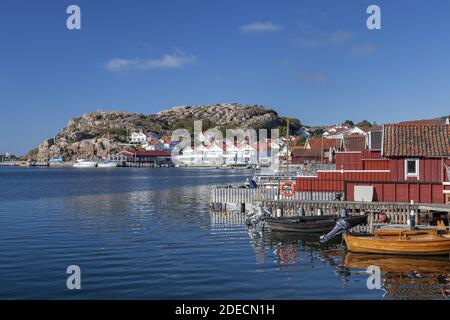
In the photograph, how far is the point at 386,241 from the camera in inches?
1109

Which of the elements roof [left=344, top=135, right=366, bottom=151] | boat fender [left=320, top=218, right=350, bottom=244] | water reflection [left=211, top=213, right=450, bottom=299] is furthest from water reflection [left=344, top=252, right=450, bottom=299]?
roof [left=344, top=135, right=366, bottom=151]

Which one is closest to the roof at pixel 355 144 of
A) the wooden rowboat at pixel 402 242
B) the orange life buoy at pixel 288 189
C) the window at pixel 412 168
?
the orange life buoy at pixel 288 189

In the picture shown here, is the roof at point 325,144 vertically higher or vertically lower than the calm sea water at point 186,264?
higher

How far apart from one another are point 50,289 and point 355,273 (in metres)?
13.6

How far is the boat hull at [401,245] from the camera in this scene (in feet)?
90.0

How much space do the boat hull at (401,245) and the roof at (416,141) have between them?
890 centimetres

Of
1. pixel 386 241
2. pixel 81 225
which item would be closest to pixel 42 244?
pixel 81 225

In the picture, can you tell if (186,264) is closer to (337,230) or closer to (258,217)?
(337,230)

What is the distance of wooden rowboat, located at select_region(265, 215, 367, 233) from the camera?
35469mm

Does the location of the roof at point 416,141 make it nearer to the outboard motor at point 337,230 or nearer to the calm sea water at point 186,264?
the outboard motor at point 337,230

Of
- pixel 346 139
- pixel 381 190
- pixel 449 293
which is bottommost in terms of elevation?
pixel 449 293

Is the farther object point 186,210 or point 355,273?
point 186,210

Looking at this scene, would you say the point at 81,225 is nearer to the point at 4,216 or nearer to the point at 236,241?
the point at 4,216

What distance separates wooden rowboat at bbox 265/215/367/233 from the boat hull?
6.23 metres
